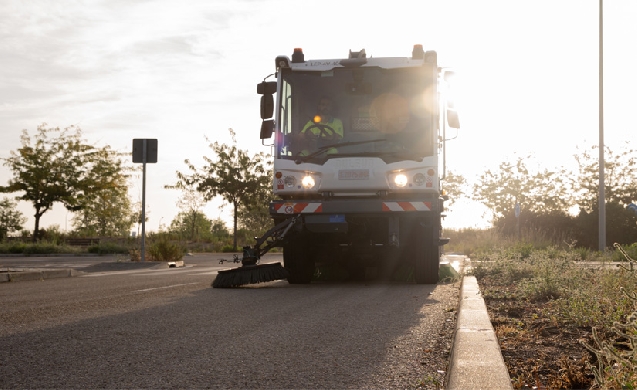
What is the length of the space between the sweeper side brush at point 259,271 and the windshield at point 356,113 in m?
1.03

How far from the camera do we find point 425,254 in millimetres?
10445

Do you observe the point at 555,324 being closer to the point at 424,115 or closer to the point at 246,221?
the point at 424,115

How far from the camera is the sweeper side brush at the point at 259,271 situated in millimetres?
9969

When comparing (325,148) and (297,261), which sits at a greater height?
(325,148)

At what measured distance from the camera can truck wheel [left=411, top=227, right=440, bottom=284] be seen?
1041cm

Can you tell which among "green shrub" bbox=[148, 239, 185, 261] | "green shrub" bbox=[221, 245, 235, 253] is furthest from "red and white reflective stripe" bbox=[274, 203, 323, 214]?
"green shrub" bbox=[221, 245, 235, 253]

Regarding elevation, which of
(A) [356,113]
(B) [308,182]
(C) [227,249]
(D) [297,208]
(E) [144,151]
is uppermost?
(E) [144,151]

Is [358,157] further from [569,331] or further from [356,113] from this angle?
[569,331]

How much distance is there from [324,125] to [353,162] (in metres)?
0.77

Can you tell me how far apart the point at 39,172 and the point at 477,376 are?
125 feet

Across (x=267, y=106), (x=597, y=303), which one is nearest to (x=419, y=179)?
(x=267, y=106)

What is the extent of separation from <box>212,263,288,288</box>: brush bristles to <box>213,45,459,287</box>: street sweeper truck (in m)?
0.01

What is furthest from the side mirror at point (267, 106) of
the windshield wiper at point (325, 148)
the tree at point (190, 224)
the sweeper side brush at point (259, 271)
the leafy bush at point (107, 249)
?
the tree at point (190, 224)

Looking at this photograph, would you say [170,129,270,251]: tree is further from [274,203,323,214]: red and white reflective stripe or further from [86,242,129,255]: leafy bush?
[274,203,323,214]: red and white reflective stripe
